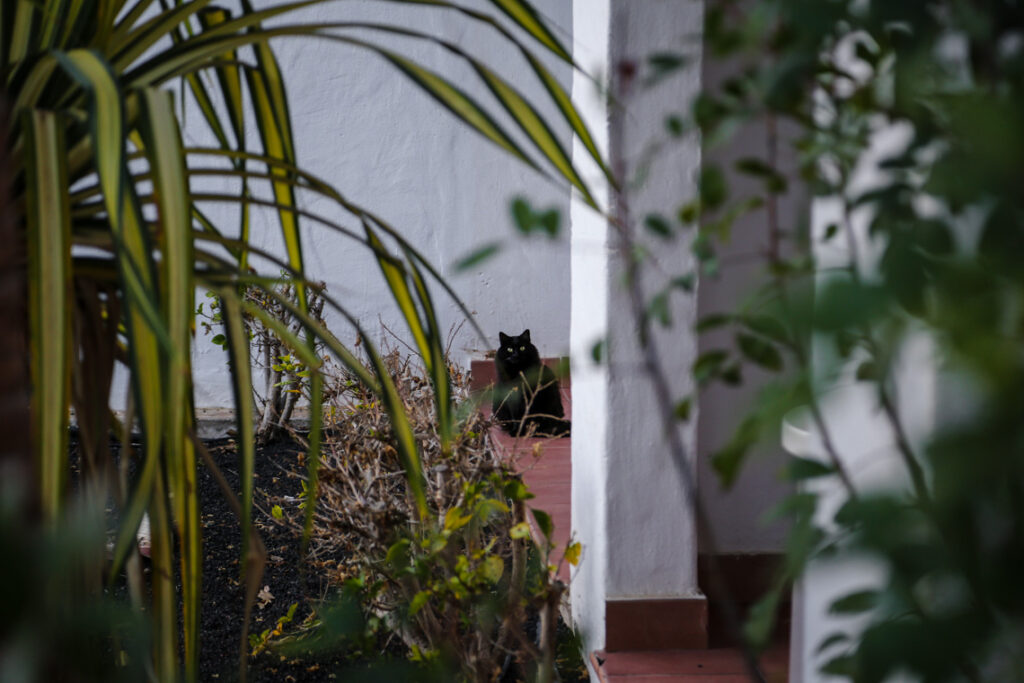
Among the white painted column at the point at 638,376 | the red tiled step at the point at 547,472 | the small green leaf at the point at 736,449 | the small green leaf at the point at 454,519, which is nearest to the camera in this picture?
the small green leaf at the point at 736,449

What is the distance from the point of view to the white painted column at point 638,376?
1.80 meters

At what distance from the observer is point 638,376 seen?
1.87m

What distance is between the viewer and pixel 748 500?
6.88 ft

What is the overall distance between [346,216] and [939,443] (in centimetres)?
457

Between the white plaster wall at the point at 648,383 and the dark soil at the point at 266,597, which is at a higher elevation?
the white plaster wall at the point at 648,383

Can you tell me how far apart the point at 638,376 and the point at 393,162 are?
325 cm

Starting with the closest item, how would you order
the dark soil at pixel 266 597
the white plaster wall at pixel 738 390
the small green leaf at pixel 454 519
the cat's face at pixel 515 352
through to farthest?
the small green leaf at pixel 454 519, the white plaster wall at pixel 738 390, the dark soil at pixel 266 597, the cat's face at pixel 515 352

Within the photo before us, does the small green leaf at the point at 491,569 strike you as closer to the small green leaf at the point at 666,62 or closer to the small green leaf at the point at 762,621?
the small green leaf at the point at 762,621

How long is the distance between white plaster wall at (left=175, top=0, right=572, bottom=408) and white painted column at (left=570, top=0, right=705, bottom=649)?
111 inches

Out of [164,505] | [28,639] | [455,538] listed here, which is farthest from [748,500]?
[28,639]

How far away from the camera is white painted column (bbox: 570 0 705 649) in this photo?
5.90ft

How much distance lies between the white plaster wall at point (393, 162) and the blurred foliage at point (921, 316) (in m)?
4.12

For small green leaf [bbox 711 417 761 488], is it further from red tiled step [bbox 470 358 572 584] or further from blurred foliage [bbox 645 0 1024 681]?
red tiled step [bbox 470 358 572 584]

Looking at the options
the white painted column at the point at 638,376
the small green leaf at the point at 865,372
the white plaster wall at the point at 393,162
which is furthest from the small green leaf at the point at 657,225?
the white plaster wall at the point at 393,162
